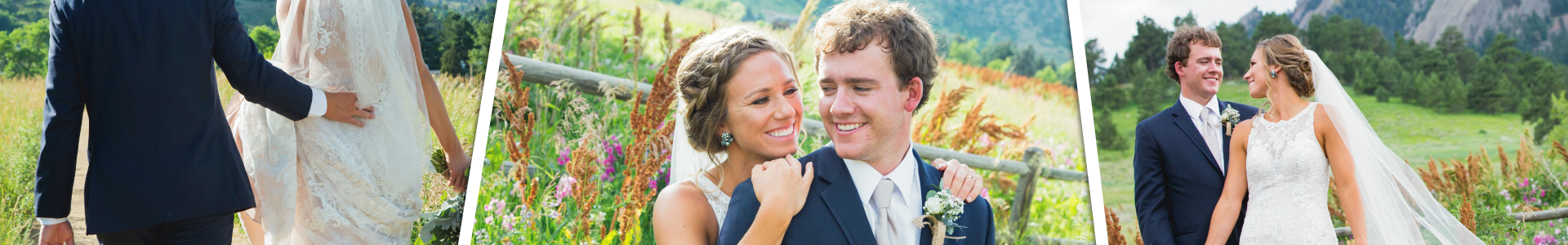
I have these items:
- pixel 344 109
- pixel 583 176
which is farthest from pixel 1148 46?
pixel 344 109

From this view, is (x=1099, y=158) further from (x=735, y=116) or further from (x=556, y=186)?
(x=556, y=186)

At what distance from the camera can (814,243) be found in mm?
2773

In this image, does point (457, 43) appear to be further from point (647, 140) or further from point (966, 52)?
point (966, 52)

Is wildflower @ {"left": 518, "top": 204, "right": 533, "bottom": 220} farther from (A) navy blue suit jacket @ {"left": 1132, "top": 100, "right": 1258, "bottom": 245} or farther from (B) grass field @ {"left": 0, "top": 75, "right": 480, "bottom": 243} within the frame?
(A) navy blue suit jacket @ {"left": 1132, "top": 100, "right": 1258, "bottom": 245}

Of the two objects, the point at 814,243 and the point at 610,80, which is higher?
the point at 610,80

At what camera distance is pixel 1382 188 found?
334 cm

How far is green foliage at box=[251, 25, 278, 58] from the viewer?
4.05 meters

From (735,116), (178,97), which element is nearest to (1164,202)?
(735,116)

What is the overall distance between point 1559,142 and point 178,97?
6375 mm

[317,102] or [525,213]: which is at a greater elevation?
[317,102]

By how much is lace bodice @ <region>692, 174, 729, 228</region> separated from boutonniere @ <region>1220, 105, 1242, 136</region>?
2214 mm

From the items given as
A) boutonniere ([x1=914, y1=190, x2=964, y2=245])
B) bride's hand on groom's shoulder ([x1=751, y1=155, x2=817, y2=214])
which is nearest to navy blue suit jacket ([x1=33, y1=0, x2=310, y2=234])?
bride's hand on groom's shoulder ([x1=751, y1=155, x2=817, y2=214])

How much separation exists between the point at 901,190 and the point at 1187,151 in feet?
5.04

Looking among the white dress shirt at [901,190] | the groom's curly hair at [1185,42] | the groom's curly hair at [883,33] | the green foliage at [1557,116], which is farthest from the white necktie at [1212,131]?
the green foliage at [1557,116]
